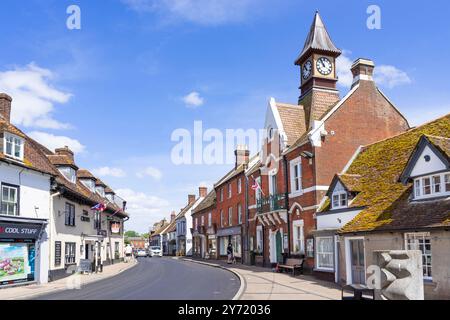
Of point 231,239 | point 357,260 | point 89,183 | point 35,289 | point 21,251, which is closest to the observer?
point 357,260

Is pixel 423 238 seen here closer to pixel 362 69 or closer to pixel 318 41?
pixel 362 69

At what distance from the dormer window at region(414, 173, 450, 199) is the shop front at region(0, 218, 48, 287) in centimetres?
1731

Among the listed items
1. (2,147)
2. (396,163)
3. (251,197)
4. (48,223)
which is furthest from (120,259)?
(396,163)

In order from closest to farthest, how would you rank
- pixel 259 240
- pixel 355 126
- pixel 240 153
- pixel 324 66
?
pixel 355 126, pixel 324 66, pixel 259 240, pixel 240 153

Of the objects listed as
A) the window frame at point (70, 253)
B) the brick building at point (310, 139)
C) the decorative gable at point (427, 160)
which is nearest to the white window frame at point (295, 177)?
the brick building at point (310, 139)

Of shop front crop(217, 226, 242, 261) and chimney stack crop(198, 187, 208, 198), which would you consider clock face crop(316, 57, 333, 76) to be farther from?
chimney stack crop(198, 187, 208, 198)

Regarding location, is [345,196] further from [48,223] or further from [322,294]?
[48,223]

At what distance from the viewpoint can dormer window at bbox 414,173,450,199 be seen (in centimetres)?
1515

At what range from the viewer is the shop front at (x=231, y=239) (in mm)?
38722

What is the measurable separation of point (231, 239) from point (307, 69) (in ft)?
59.7

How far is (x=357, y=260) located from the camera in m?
19.2

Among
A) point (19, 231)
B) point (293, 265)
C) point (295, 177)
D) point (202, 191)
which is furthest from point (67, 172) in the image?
point (202, 191)

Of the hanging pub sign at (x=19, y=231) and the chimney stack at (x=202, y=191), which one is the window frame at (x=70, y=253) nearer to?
the hanging pub sign at (x=19, y=231)

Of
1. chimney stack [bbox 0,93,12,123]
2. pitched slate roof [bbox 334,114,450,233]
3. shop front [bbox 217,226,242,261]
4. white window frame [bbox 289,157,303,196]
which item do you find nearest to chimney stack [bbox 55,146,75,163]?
chimney stack [bbox 0,93,12,123]
